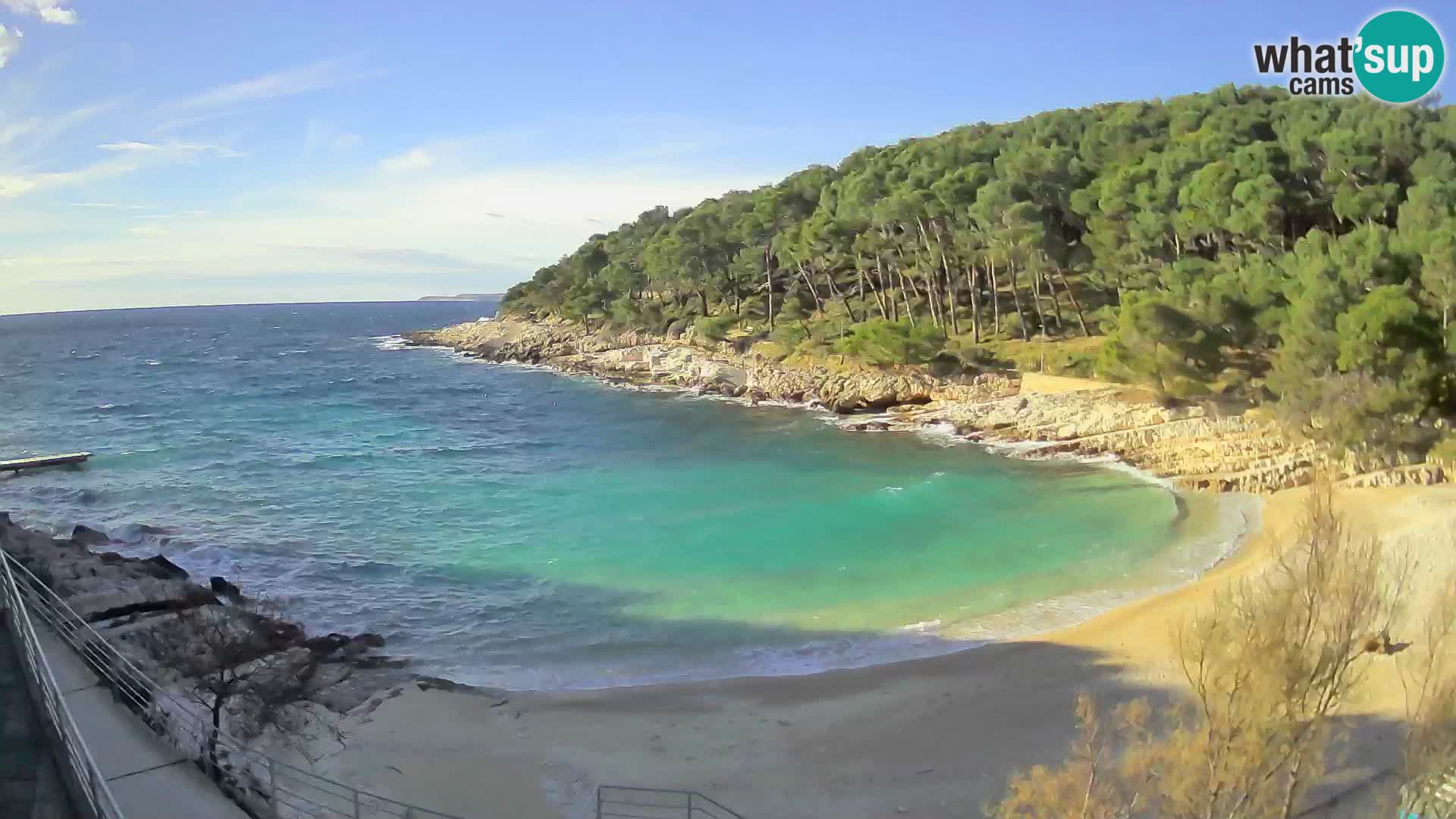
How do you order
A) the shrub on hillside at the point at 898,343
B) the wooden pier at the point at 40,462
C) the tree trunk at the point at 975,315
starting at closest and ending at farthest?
the wooden pier at the point at 40,462 < the shrub on hillside at the point at 898,343 < the tree trunk at the point at 975,315

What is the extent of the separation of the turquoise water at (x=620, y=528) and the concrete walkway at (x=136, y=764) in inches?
222

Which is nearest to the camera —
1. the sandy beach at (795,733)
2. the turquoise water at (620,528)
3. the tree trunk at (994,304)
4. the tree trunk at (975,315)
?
the sandy beach at (795,733)

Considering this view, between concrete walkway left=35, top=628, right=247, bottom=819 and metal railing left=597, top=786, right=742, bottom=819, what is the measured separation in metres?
3.79

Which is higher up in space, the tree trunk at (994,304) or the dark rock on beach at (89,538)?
the tree trunk at (994,304)

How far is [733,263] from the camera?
195ft

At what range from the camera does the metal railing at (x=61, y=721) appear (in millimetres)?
→ 5520

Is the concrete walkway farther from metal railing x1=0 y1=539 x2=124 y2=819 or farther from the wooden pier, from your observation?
the wooden pier

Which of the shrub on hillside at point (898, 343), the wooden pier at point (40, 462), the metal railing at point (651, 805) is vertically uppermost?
the shrub on hillside at point (898, 343)

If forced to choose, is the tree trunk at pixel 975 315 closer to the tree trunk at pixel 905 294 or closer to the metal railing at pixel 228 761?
the tree trunk at pixel 905 294

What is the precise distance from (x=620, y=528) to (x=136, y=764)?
14974mm

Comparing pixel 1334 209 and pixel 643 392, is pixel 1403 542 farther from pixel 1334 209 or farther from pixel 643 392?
pixel 643 392

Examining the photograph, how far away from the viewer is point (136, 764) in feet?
27.0

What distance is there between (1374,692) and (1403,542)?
7.40 m

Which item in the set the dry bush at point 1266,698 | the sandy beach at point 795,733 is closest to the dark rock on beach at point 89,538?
the sandy beach at point 795,733
